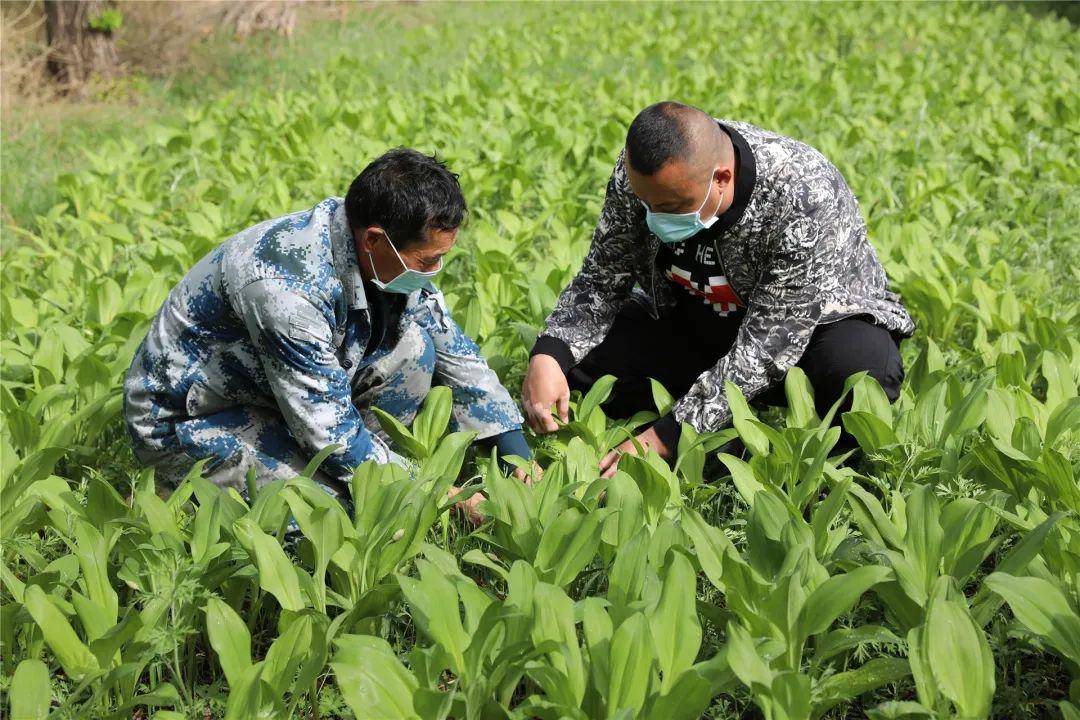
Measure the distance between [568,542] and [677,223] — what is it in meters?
1.13

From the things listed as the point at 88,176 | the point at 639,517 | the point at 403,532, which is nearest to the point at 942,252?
the point at 639,517

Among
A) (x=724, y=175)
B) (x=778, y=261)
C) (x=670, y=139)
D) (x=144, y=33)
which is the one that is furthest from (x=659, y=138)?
(x=144, y=33)

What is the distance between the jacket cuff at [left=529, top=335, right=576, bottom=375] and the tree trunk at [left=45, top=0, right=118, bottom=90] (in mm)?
7853

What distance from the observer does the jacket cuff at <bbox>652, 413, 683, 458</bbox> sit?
3.04 metres

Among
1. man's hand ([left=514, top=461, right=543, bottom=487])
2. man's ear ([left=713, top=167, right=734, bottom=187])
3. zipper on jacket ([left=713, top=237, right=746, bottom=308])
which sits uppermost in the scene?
man's ear ([left=713, top=167, right=734, bottom=187])

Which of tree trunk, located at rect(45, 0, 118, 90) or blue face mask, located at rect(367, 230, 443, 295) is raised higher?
blue face mask, located at rect(367, 230, 443, 295)

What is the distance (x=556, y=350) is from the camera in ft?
11.2

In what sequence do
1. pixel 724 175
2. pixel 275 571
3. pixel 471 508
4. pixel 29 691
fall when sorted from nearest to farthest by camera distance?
1. pixel 29 691
2. pixel 275 571
3. pixel 471 508
4. pixel 724 175

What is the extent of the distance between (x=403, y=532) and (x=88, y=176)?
4.53m

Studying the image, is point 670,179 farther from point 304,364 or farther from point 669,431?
point 304,364

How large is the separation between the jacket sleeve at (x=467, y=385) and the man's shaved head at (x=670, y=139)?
0.78 meters

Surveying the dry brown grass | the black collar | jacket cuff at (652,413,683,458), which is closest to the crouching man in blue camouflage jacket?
jacket cuff at (652,413,683,458)

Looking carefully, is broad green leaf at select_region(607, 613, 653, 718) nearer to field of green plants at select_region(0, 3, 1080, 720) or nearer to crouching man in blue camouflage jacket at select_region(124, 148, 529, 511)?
field of green plants at select_region(0, 3, 1080, 720)

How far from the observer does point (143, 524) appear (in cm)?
248
